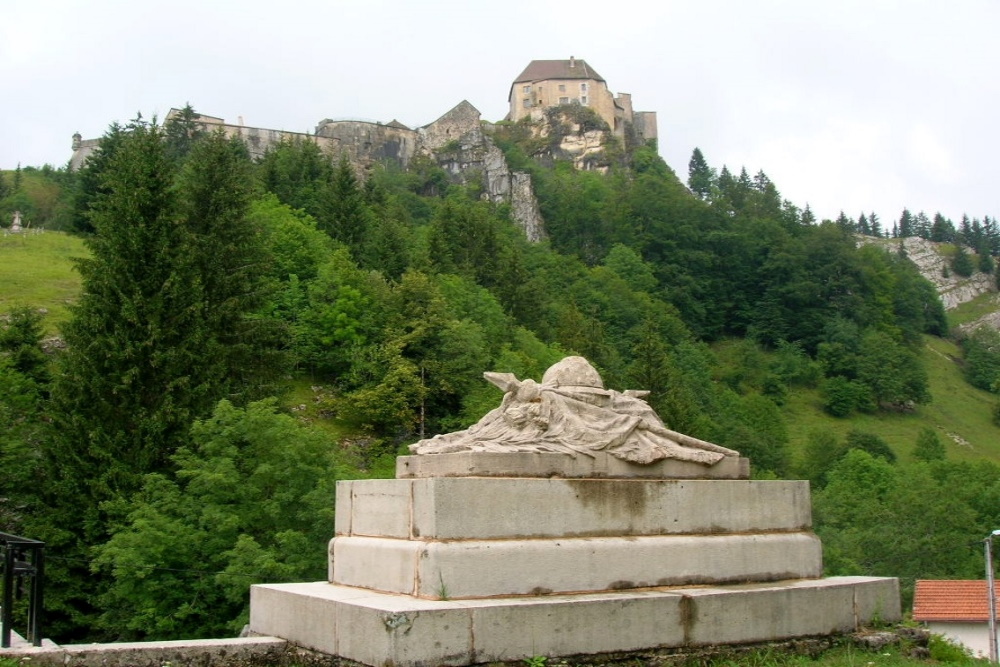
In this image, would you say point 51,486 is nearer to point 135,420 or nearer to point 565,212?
point 135,420

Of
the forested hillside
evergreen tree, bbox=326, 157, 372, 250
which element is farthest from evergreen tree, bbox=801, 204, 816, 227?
evergreen tree, bbox=326, 157, 372, 250

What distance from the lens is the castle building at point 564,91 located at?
16075 cm

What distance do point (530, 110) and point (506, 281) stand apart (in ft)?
312

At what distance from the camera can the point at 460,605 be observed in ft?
31.2

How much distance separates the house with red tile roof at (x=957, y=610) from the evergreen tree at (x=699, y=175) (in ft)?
452

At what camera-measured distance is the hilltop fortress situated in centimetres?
13325

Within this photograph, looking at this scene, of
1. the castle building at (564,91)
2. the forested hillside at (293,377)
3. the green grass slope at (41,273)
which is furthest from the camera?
the castle building at (564,91)

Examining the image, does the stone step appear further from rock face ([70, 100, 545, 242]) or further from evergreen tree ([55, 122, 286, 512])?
rock face ([70, 100, 545, 242])

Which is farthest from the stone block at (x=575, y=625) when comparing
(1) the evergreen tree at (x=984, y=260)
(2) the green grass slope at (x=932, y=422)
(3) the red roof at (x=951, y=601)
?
(1) the evergreen tree at (x=984, y=260)

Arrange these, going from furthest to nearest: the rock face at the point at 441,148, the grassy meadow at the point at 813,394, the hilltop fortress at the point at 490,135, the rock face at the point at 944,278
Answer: the rock face at the point at 944,278 < the hilltop fortress at the point at 490,135 < the rock face at the point at 441,148 < the grassy meadow at the point at 813,394

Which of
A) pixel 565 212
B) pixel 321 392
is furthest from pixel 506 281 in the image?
pixel 565 212

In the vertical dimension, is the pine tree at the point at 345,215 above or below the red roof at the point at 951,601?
above

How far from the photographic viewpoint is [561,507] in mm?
10820

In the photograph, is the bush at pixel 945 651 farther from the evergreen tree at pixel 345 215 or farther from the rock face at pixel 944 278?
the rock face at pixel 944 278
